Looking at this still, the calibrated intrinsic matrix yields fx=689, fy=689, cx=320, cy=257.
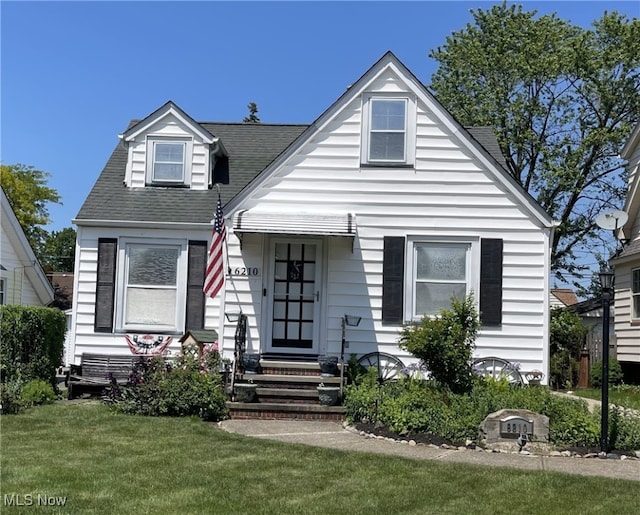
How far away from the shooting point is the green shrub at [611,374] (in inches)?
653

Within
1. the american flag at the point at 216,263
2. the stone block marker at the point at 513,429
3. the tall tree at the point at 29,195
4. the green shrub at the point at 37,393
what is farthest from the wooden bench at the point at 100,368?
the tall tree at the point at 29,195

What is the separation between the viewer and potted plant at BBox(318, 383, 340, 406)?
1049 centimetres

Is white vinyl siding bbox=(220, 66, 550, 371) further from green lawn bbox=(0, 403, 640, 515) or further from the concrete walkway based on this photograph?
green lawn bbox=(0, 403, 640, 515)

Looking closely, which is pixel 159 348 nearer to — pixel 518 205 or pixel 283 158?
pixel 283 158

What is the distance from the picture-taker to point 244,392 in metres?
10.5

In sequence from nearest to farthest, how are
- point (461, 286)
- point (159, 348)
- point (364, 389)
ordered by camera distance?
point (364, 389) < point (461, 286) < point (159, 348)

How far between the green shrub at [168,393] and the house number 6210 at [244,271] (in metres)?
2.12

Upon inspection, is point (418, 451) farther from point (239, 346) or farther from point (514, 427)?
point (239, 346)

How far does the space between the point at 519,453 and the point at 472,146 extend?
5.86m

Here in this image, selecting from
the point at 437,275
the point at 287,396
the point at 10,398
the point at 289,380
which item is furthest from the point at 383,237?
the point at 10,398

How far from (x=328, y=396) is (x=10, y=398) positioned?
463cm

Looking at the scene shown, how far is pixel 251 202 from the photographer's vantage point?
40.4ft

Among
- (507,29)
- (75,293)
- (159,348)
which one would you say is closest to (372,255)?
(159,348)

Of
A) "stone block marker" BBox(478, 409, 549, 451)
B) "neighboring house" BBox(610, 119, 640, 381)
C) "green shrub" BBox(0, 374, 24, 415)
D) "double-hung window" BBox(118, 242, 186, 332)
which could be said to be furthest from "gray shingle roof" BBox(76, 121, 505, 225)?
"stone block marker" BBox(478, 409, 549, 451)
